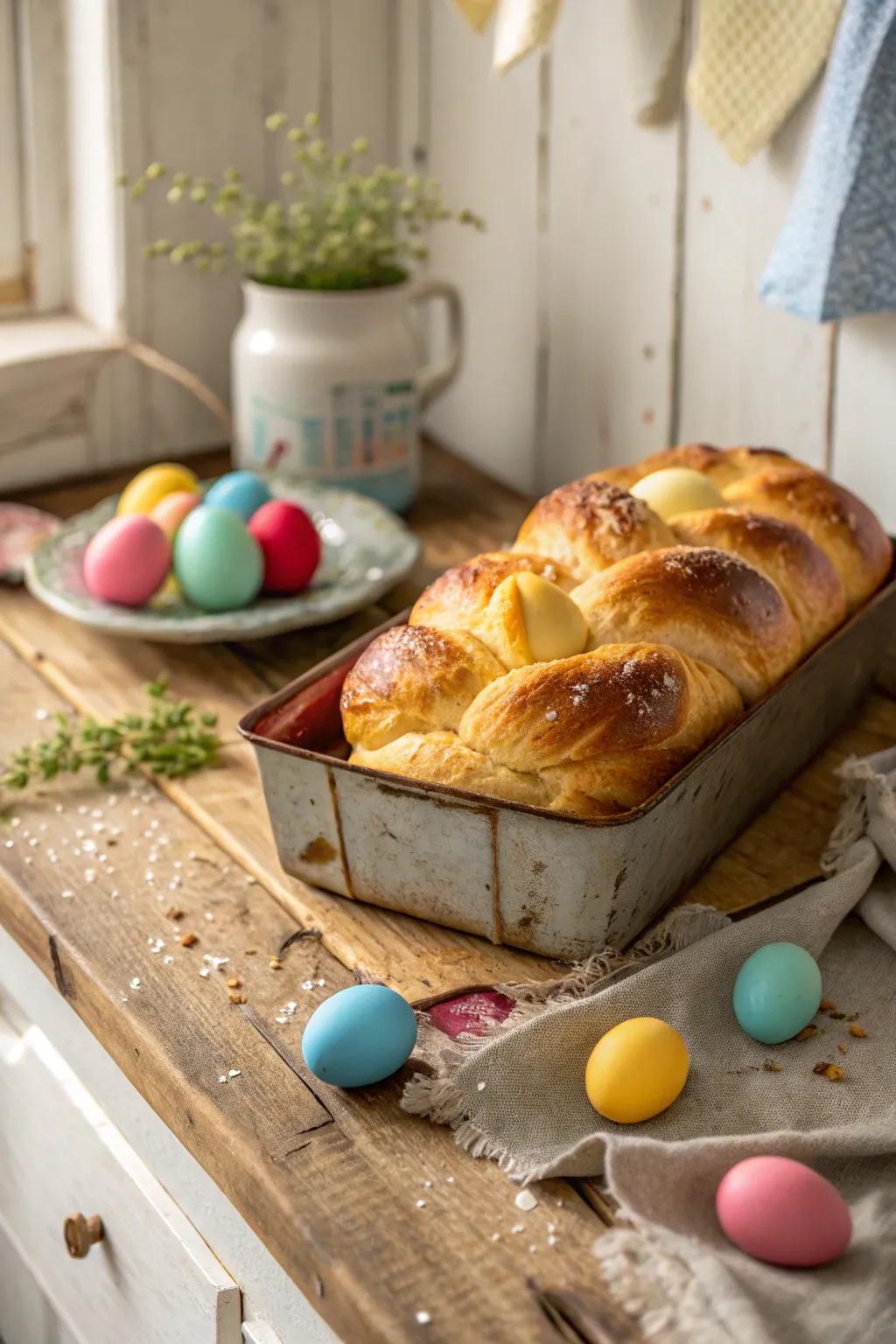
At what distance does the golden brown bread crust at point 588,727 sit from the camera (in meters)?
0.86

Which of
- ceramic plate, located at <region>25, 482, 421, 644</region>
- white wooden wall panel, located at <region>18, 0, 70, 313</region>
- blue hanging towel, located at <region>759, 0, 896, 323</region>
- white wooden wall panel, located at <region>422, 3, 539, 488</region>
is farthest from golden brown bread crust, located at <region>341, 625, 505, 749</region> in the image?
white wooden wall panel, located at <region>18, 0, 70, 313</region>

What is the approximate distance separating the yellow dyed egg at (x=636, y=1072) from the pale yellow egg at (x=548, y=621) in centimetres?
24

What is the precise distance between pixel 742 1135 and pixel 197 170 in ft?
3.97

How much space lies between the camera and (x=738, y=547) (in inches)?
40.9

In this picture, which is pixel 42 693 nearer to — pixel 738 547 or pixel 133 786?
pixel 133 786

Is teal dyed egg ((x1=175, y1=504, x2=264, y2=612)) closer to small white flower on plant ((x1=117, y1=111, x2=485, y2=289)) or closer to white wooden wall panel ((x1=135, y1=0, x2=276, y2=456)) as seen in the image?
small white flower on plant ((x1=117, y1=111, x2=485, y2=289))

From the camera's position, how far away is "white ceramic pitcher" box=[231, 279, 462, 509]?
4.76ft

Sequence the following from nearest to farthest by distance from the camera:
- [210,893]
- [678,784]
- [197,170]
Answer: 1. [678,784]
2. [210,893]
3. [197,170]

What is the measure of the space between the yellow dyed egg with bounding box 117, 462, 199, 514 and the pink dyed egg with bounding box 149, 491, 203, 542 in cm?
3

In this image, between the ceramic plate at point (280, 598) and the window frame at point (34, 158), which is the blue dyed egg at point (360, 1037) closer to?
the ceramic plate at point (280, 598)

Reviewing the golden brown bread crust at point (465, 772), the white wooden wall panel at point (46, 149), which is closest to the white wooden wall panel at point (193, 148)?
the white wooden wall panel at point (46, 149)

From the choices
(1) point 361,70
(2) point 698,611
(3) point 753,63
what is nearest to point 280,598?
(2) point 698,611

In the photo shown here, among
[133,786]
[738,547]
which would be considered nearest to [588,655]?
[738,547]

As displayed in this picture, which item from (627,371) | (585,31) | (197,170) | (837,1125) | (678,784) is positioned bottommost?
(837,1125)
